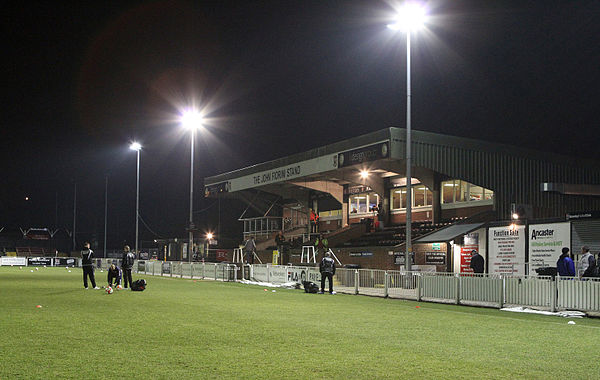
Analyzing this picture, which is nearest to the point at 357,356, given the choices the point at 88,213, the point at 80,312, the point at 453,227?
the point at 80,312

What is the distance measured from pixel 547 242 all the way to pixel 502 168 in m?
12.6

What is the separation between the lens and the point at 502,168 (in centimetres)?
3425

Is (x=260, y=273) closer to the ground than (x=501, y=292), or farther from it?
closer to the ground

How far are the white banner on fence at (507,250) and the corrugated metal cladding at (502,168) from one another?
878 cm

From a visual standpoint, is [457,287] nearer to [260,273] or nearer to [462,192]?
[260,273]

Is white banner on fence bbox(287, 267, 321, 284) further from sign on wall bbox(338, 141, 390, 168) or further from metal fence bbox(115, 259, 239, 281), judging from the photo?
sign on wall bbox(338, 141, 390, 168)

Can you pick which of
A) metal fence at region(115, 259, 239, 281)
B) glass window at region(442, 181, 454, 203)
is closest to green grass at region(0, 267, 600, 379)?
metal fence at region(115, 259, 239, 281)

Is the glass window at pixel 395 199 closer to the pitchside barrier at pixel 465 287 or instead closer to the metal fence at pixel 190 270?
the metal fence at pixel 190 270

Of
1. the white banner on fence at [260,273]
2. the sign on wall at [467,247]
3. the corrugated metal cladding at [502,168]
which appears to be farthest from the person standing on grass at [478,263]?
the white banner on fence at [260,273]

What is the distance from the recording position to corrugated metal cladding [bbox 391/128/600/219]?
33406 mm

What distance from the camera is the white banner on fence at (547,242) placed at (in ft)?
70.4

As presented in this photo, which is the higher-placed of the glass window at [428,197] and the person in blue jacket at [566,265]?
the glass window at [428,197]

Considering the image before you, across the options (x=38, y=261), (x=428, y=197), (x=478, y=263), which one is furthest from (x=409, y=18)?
(x=38, y=261)

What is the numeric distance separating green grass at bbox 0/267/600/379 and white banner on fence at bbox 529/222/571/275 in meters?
5.91
